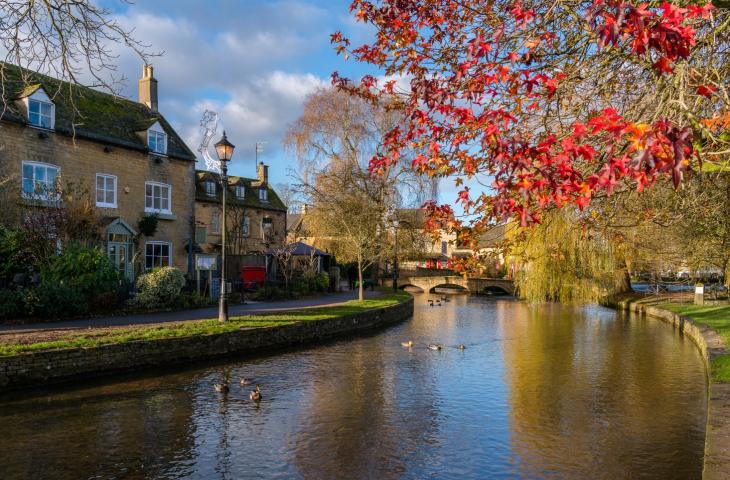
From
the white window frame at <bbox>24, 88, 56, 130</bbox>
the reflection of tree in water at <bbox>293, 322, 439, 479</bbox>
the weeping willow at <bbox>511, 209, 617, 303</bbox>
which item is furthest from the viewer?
the weeping willow at <bbox>511, 209, 617, 303</bbox>

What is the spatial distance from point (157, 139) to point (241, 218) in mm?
11144

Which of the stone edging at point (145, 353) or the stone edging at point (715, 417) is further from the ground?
the stone edging at point (145, 353)

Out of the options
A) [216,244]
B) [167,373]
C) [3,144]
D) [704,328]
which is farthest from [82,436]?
[216,244]

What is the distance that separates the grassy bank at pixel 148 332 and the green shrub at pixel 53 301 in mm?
2781

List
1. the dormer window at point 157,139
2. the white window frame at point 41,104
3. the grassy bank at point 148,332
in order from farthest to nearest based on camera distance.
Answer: the dormer window at point 157,139
the white window frame at point 41,104
the grassy bank at point 148,332

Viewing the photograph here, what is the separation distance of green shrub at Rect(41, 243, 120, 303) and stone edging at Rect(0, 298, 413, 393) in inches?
222

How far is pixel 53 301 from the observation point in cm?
1745

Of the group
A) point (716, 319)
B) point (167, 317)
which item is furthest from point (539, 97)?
point (716, 319)

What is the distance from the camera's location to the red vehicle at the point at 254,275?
30595mm

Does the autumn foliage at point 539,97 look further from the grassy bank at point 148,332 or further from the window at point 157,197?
the window at point 157,197

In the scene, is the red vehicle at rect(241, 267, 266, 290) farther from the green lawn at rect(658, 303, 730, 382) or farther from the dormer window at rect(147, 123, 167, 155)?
the green lawn at rect(658, 303, 730, 382)

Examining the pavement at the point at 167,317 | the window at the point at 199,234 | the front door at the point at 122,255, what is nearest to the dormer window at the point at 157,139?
the window at the point at 199,234

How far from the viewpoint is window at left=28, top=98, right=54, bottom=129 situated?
77.8 ft

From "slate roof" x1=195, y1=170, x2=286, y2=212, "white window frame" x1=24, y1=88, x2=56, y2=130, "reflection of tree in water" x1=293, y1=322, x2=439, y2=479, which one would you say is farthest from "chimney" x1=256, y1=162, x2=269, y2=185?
"reflection of tree in water" x1=293, y1=322, x2=439, y2=479
